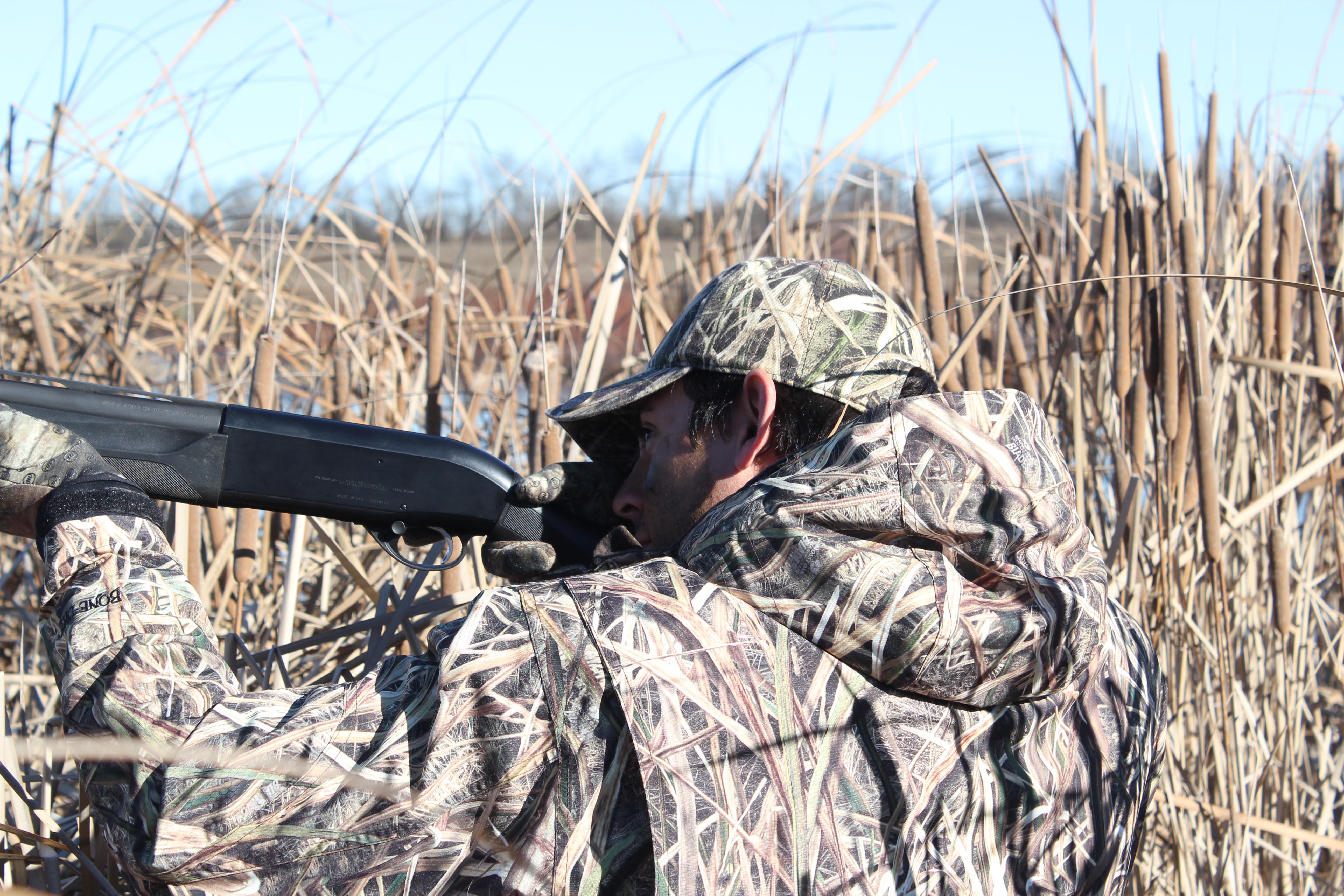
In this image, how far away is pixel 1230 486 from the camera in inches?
81.3

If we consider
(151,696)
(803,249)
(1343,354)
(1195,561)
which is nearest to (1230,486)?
(1195,561)

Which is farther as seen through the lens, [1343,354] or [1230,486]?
[1343,354]

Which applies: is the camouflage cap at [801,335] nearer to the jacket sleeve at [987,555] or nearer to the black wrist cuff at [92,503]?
the jacket sleeve at [987,555]

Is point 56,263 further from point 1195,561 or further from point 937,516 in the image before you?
point 1195,561

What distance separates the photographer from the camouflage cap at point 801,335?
1400mm

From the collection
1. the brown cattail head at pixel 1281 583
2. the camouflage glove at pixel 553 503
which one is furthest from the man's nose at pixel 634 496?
the brown cattail head at pixel 1281 583

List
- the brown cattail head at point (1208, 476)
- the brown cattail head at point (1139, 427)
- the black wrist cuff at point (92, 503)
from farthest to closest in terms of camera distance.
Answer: the brown cattail head at point (1139, 427)
the brown cattail head at point (1208, 476)
the black wrist cuff at point (92, 503)

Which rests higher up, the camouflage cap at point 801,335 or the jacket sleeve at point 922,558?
the camouflage cap at point 801,335

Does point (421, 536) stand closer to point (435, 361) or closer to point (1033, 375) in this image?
point (435, 361)

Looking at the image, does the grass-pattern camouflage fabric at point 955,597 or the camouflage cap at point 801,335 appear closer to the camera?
the grass-pattern camouflage fabric at point 955,597

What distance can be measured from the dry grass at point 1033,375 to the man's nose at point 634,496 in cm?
31

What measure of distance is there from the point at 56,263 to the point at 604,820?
2682mm

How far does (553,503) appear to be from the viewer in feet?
5.64

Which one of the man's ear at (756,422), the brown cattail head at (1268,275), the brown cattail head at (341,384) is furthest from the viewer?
the brown cattail head at (341,384)
